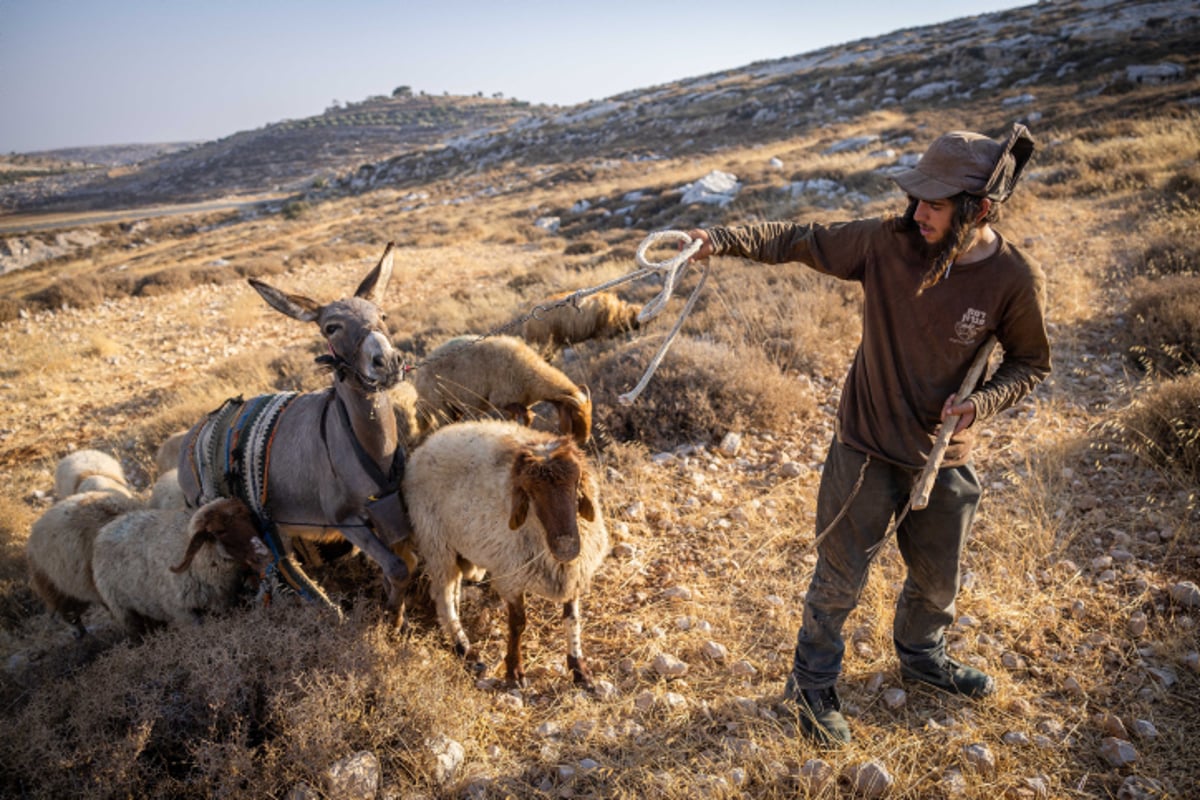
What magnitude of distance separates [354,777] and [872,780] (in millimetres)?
2323

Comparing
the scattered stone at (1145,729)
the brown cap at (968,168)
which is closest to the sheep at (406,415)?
the brown cap at (968,168)

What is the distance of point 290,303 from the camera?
359 cm

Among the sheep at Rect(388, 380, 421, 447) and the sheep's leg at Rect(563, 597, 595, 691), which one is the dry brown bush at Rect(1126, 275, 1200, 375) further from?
the sheep at Rect(388, 380, 421, 447)

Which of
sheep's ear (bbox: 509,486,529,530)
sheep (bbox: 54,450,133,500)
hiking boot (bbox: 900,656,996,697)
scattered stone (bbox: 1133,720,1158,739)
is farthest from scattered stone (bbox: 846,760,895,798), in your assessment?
sheep (bbox: 54,450,133,500)

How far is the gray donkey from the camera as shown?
3.62 m

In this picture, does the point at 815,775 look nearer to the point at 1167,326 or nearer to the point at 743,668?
the point at 743,668

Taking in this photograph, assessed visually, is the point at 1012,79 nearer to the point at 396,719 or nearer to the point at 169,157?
the point at 396,719

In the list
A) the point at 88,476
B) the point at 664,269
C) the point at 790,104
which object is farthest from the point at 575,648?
the point at 790,104

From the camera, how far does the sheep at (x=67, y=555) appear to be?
4.73 metres

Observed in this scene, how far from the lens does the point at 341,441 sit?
3961 mm

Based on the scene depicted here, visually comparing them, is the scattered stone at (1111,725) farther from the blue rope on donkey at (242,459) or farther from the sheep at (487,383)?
the blue rope on donkey at (242,459)

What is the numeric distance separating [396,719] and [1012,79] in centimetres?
3931

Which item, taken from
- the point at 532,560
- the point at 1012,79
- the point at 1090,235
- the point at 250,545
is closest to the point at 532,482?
the point at 532,560

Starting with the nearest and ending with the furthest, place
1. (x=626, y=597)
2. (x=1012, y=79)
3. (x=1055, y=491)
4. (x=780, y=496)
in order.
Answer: (x=626, y=597) < (x=1055, y=491) < (x=780, y=496) < (x=1012, y=79)
